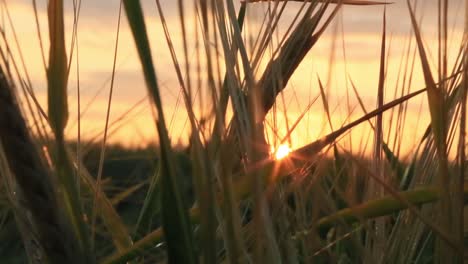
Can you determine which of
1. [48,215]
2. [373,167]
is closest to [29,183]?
[48,215]

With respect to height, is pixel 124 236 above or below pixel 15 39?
below

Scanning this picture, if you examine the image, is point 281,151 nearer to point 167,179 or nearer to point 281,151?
point 281,151

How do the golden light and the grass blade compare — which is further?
the golden light

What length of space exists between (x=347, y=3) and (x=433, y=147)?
0.19m

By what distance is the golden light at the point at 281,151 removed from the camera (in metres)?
0.62

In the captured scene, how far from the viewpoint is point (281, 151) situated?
0.65 m

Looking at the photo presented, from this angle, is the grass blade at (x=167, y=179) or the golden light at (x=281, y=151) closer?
the grass blade at (x=167, y=179)

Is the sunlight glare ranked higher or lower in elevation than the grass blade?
higher

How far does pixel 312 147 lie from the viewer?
24.6 inches

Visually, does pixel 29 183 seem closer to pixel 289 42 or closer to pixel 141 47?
pixel 141 47

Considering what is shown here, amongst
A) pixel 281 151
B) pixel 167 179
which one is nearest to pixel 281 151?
pixel 281 151

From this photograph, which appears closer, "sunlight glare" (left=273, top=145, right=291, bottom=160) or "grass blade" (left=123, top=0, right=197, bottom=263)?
"grass blade" (left=123, top=0, right=197, bottom=263)

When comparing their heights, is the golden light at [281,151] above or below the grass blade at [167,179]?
above

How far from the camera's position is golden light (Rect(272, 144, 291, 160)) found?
0.62 metres
